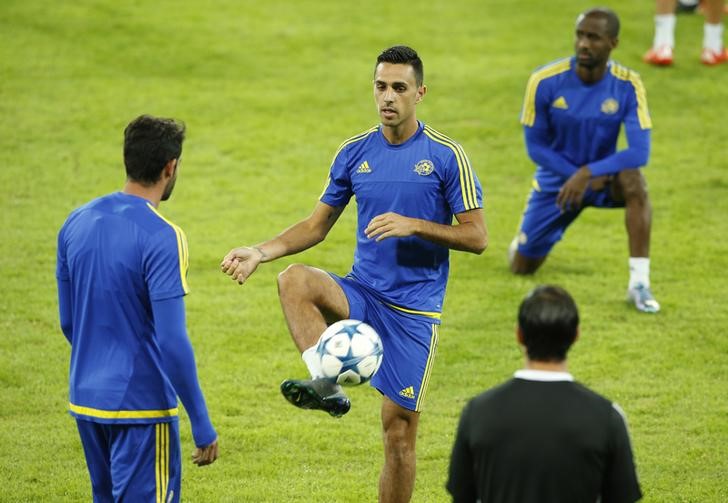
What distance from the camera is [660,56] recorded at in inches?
719

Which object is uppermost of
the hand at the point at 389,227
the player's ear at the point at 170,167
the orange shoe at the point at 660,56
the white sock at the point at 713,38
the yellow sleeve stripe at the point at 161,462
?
the white sock at the point at 713,38

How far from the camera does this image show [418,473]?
8.19 metres

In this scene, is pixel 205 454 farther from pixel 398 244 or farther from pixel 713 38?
pixel 713 38

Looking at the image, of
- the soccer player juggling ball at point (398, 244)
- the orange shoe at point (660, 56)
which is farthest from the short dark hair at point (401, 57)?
the orange shoe at point (660, 56)

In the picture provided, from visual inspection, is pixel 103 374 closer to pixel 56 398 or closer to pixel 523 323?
pixel 523 323

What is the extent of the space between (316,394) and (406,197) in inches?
61.7

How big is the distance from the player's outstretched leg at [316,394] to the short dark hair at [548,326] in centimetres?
180

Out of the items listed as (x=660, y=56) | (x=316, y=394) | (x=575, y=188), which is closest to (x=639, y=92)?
(x=575, y=188)

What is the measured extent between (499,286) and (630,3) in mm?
10849

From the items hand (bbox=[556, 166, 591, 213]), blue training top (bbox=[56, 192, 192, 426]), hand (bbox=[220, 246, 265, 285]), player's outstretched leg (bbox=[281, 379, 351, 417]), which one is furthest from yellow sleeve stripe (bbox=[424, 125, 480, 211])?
hand (bbox=[556, 166, 591, 213])

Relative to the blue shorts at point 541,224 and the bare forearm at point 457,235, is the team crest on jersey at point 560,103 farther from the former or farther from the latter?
the bare forearm at point 457,235

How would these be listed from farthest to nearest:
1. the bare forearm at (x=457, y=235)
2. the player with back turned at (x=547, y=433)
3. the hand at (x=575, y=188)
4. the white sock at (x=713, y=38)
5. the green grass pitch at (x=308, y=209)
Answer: the white sock at (x=713, y=38) → the hand at (x=575, y=188) → the green grass pitch at (x=308, y=209) → the bare forearm at (x=457, y=235) → the player with back turned at (x=547, y=433)

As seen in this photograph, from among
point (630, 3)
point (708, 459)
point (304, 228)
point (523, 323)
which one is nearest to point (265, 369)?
point (304, 228)

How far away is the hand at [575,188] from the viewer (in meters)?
11.1
